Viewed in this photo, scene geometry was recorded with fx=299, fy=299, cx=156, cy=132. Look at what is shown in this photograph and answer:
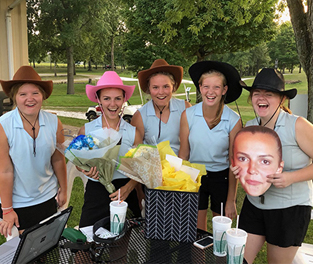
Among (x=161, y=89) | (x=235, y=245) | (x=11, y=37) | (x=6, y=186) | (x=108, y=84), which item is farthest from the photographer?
(x=11, y=37)

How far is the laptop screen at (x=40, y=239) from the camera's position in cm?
165

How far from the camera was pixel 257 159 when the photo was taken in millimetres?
1949

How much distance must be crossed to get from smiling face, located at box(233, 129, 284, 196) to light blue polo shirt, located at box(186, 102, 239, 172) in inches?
28.4

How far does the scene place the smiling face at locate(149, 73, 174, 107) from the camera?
10.4 ft

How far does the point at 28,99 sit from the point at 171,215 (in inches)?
61.5

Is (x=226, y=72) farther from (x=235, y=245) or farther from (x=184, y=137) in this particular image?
(x=235, y=245)

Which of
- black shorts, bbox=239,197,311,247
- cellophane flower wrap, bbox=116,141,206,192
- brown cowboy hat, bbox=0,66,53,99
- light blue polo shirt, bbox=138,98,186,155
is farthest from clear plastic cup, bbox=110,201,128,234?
brown cowboy hat, bbox=0,66,53,99

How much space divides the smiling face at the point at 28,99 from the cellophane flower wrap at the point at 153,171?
1112mm

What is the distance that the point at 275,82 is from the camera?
226cm

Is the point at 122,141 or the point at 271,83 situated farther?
the point at 122,141

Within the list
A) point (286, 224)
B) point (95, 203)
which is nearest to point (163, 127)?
point (95, 203)

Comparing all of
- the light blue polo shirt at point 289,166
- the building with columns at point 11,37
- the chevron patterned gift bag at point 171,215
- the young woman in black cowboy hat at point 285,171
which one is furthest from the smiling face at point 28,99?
the building with columns at point 11,37

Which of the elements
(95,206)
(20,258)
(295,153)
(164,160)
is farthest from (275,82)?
(20,258)

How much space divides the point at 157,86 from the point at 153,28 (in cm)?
1348
